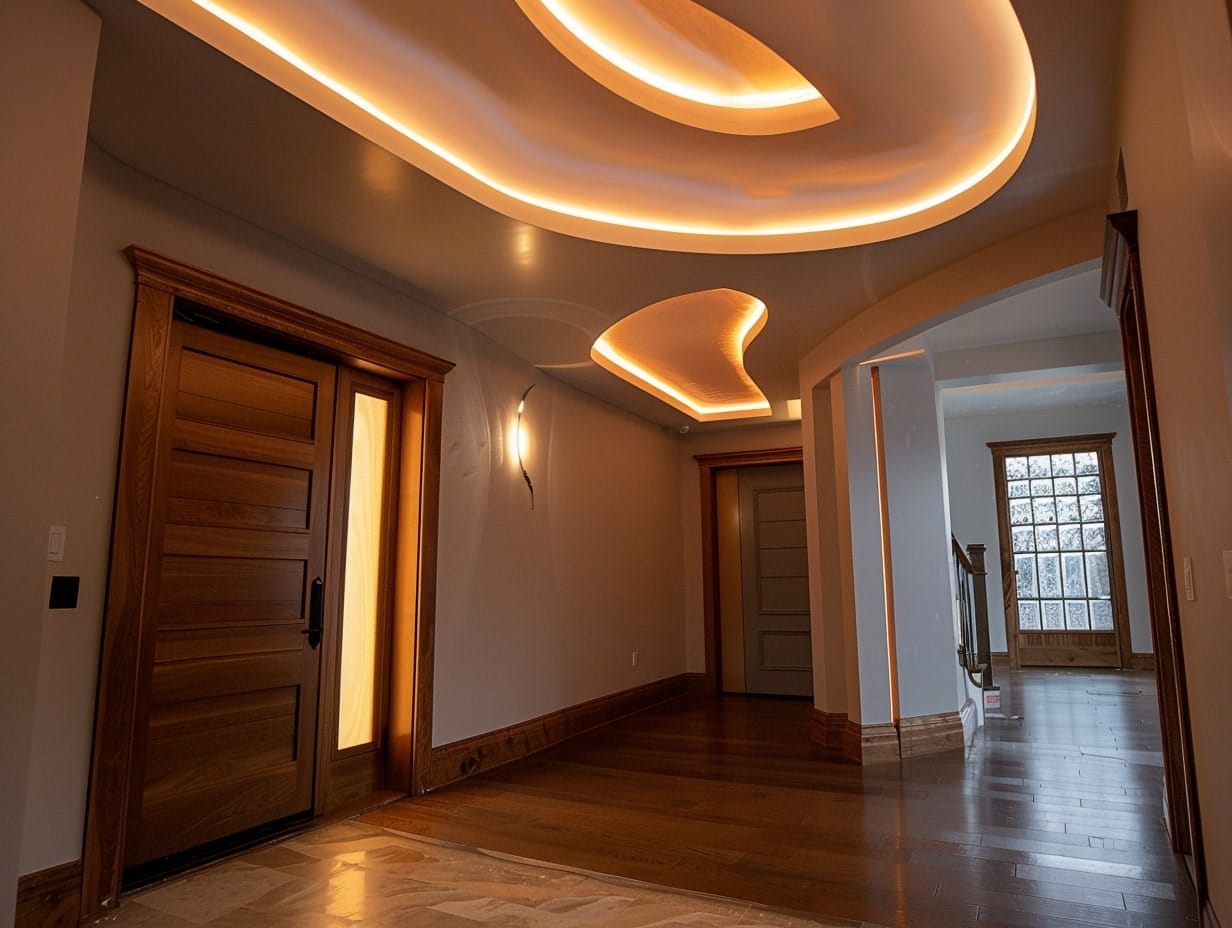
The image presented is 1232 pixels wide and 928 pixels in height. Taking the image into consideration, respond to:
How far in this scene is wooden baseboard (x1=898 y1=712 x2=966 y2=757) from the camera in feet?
15.3

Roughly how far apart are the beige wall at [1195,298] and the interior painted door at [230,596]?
123 inches

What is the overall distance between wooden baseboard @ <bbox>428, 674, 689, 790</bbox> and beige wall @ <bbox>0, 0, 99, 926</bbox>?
2.39 meters

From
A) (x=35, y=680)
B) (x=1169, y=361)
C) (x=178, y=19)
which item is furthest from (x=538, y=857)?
(x=178, y=19)

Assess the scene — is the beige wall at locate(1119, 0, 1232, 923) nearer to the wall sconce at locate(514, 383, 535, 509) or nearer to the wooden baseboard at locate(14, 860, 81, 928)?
the wooden baseboard at locate(14, 860, 81, 928)

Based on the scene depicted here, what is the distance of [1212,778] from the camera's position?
199cm

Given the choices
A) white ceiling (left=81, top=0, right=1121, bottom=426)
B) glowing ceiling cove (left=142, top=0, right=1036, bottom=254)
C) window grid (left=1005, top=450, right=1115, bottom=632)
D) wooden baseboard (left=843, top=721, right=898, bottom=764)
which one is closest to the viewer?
white ceiling (left=81, top=0, right=1121, bottom=426)

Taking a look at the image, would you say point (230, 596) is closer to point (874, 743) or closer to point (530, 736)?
point (530, 736)

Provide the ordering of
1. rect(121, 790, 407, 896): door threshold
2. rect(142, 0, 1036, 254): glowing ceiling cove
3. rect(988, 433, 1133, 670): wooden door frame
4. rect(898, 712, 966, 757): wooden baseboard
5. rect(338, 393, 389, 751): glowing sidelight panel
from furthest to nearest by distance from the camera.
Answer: rect(988, 433, 1133, 670): wooden door frame
rect(898, 712, 966, 757): wooden baseboard
rect(338, 393, 389, 751): glowing sidelight panel
rect(121, 790, 407, 896): door threshold
rect(142, 0, 1036, 254): glowing ceiling cove

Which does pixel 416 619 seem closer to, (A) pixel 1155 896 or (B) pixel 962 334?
(A) pixel 1155 896

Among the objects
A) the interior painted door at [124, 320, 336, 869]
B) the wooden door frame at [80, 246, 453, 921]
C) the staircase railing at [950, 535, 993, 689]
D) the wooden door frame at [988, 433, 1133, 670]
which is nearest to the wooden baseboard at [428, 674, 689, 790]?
the wooden door frame at [80, 246, 453, 921]

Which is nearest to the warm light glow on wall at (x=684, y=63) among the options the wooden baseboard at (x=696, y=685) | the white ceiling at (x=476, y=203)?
the white ceiling at (x=476, y=203)

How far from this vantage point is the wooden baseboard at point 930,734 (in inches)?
184

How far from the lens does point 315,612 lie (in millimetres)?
3576

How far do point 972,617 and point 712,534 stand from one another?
237 centimetres
